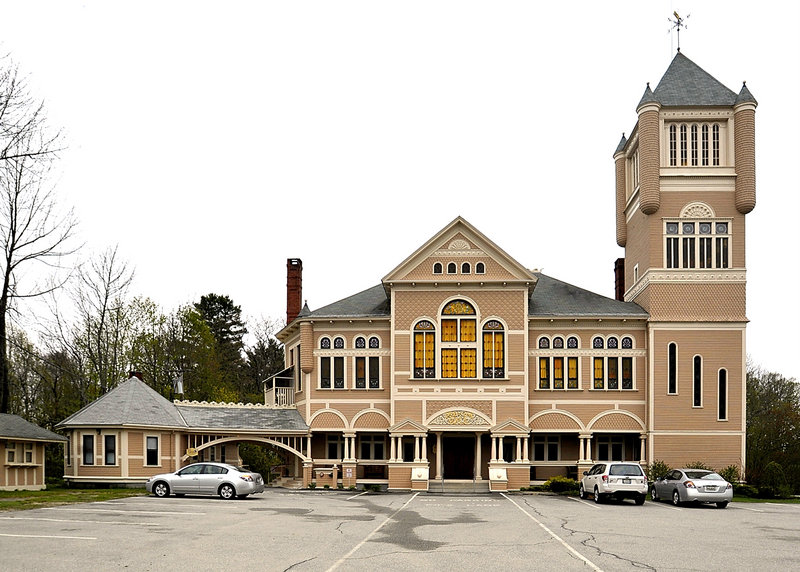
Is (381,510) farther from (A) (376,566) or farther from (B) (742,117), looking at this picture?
(B) (742,117)

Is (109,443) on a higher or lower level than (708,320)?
lower

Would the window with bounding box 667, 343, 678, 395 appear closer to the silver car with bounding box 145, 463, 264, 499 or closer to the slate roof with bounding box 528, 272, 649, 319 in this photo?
the slate roof with bounding box 528, 272, 649, 319

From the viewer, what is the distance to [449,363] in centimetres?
4544

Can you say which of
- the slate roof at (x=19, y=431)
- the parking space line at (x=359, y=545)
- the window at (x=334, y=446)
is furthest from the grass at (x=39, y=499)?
the window at (x=334, y=446)

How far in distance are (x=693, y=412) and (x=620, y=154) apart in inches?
613

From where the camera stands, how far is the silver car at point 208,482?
33219 mm

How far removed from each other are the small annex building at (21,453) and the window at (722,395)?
99.2ft

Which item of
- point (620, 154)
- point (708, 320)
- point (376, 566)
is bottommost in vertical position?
point (376, 566)

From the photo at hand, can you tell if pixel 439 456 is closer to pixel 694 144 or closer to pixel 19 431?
pixel 19 431

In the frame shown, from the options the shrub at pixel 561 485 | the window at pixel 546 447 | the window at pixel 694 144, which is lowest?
the shrub at pixel 561 485

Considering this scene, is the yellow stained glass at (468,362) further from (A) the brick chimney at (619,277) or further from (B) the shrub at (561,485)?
(A) the brick chimney at (619,277)

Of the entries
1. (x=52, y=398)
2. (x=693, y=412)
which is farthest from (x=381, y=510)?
(x=52, y=398)

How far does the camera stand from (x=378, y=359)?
1827 inches

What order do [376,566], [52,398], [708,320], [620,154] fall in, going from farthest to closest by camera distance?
[52,398] → [620,154] → [708,320] → [376,566]
